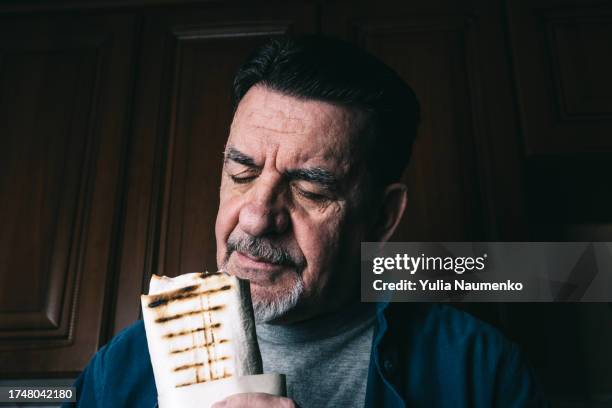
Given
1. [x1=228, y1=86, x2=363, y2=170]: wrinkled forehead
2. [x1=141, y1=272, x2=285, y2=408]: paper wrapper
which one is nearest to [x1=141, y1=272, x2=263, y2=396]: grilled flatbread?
[x1=141, y1=272, x2=285, y2=408]: paper wrapper

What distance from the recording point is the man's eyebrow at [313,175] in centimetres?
90

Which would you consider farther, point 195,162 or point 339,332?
point 195,162

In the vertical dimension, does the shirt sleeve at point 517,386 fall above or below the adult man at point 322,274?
below

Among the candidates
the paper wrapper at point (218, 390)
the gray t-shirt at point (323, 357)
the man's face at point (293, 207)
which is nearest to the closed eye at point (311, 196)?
the man's face at point (293, 207)

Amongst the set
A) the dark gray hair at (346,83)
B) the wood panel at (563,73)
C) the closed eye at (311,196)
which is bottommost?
the closed eye at (311,196)

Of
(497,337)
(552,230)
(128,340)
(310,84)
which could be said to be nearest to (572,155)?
(552,230)

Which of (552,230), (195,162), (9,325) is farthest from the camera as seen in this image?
(552,230)

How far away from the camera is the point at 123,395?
0.91m

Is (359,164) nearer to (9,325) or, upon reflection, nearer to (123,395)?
(123,395)

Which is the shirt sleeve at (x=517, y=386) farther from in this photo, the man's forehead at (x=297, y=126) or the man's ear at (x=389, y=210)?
the man's forehead at (x=297, y=126)

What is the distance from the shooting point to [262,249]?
2.84 ft

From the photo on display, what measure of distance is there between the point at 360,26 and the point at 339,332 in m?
0.89

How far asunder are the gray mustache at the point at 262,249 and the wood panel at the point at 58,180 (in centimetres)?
56

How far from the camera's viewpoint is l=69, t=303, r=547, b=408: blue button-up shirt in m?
0.89
